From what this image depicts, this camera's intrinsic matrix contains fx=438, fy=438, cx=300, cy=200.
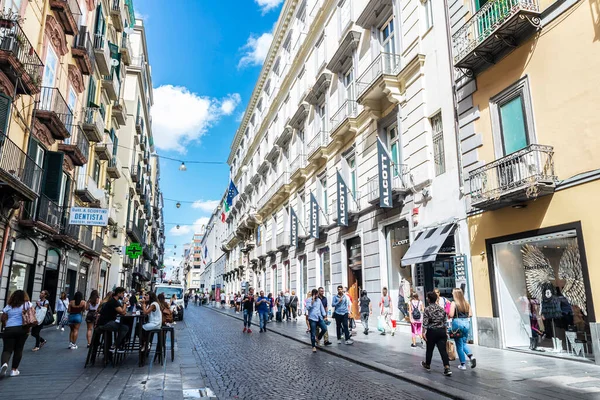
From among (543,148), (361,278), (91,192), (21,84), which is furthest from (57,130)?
(543,148)

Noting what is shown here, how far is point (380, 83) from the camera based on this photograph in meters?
16.5

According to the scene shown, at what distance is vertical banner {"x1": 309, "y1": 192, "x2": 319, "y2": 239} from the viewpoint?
22844 mm

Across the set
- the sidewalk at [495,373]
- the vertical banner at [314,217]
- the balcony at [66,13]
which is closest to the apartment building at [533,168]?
the sidewalk at [495,373]

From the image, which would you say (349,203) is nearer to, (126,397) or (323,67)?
(323,67)

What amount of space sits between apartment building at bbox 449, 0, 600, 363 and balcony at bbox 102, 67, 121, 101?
21597mm

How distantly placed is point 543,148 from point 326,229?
13783 mm

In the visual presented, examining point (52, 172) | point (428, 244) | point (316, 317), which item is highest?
point (52, 172)

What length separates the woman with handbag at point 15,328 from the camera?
24.8ft

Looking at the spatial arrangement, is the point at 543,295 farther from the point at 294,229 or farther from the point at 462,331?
the point at 294,229

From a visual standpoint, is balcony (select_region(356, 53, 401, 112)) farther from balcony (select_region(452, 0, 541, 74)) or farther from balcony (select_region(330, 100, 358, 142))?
Answer: balcony (select_region(452, 0, 541, 74))

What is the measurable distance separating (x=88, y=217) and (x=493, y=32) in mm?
15713

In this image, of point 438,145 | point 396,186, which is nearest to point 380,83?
point 438,145

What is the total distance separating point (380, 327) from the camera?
15.5 meters

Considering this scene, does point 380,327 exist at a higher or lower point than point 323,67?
lower
